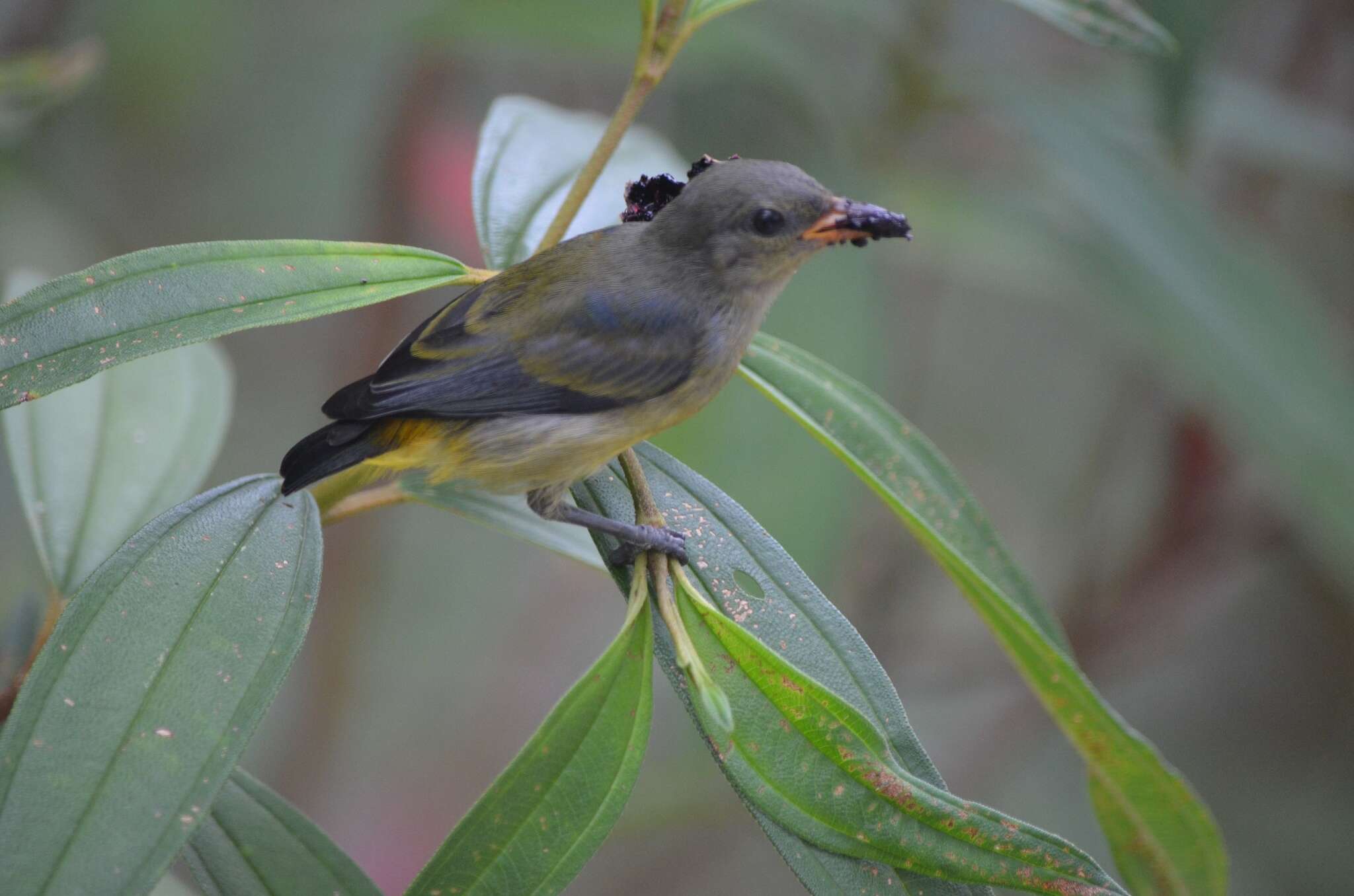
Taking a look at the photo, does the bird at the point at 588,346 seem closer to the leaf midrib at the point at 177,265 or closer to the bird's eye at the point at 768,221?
the bird's eye at the point at 768,221

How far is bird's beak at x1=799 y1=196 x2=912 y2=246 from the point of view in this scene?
1.21 m

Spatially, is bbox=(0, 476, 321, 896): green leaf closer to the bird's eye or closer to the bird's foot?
the bird's foot

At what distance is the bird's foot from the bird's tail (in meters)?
0.29

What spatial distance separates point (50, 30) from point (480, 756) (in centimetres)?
248

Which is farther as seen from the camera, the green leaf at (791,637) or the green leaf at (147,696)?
the green leaf at (791,637)

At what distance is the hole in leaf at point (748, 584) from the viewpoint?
1098mm

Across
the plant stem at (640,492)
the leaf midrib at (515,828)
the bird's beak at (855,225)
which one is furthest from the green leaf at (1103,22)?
the leaf midrib at (515,828)

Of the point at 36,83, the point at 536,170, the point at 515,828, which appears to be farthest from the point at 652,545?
the point at 36,83

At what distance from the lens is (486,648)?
416 centimetres

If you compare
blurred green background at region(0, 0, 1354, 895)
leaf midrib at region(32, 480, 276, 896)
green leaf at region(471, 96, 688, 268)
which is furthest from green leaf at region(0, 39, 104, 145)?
leaf midrib at region(32, 480, 276, 896)

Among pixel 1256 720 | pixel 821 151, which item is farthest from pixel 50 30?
pixel 1256 720

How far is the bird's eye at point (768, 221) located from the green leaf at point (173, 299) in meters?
0.38

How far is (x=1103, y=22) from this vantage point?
134 centimetres

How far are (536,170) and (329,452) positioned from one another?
0.48m
